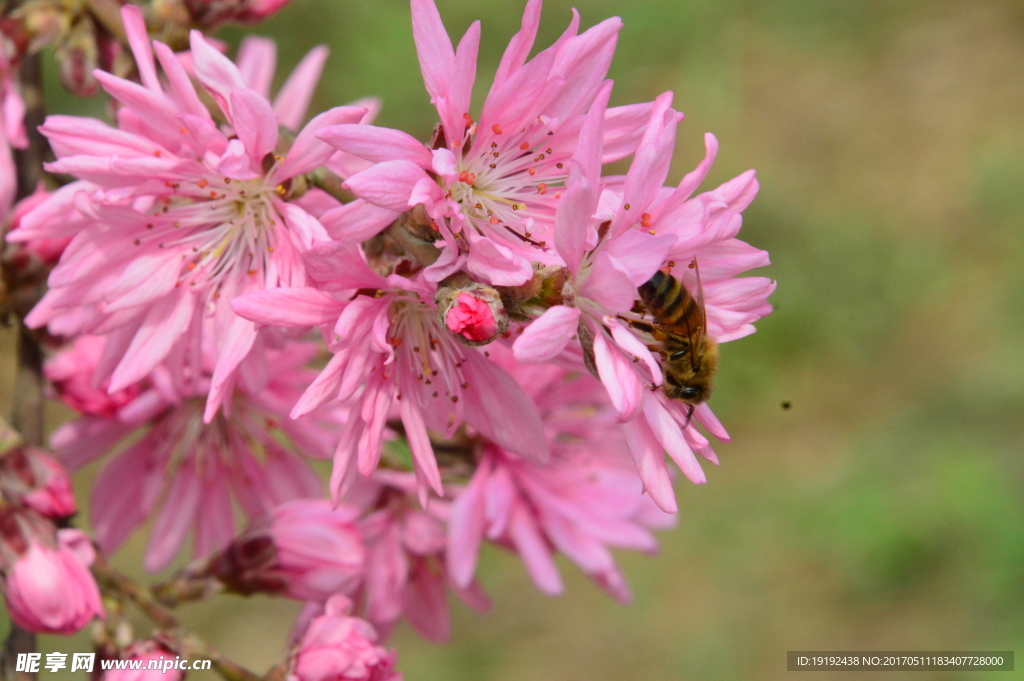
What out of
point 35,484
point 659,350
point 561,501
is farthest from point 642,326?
point 35,484

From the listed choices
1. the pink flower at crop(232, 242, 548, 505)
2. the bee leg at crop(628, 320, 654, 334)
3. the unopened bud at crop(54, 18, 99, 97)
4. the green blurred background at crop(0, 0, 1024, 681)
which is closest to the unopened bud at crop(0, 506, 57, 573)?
the pink flower at crop(232, 242, 548, 505)

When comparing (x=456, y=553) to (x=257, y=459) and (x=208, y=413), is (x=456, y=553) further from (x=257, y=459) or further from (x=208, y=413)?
(x=208, y=413)

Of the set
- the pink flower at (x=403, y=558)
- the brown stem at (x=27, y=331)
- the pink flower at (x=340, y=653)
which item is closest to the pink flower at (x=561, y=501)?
the pink flower at (x=403, y=558)

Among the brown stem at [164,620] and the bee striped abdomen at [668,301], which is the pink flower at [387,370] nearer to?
the bee striped abdomen at [668,301]

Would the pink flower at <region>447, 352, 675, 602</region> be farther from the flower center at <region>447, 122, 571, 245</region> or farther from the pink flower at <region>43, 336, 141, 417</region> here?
the pink flower at <region>43, 336, 141, 417</region>

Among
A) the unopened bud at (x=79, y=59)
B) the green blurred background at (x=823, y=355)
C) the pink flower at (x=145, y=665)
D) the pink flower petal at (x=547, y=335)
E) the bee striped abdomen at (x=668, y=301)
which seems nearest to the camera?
the pink flower petal at (x=547, y=335)

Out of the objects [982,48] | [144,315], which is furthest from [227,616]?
[982,48]
